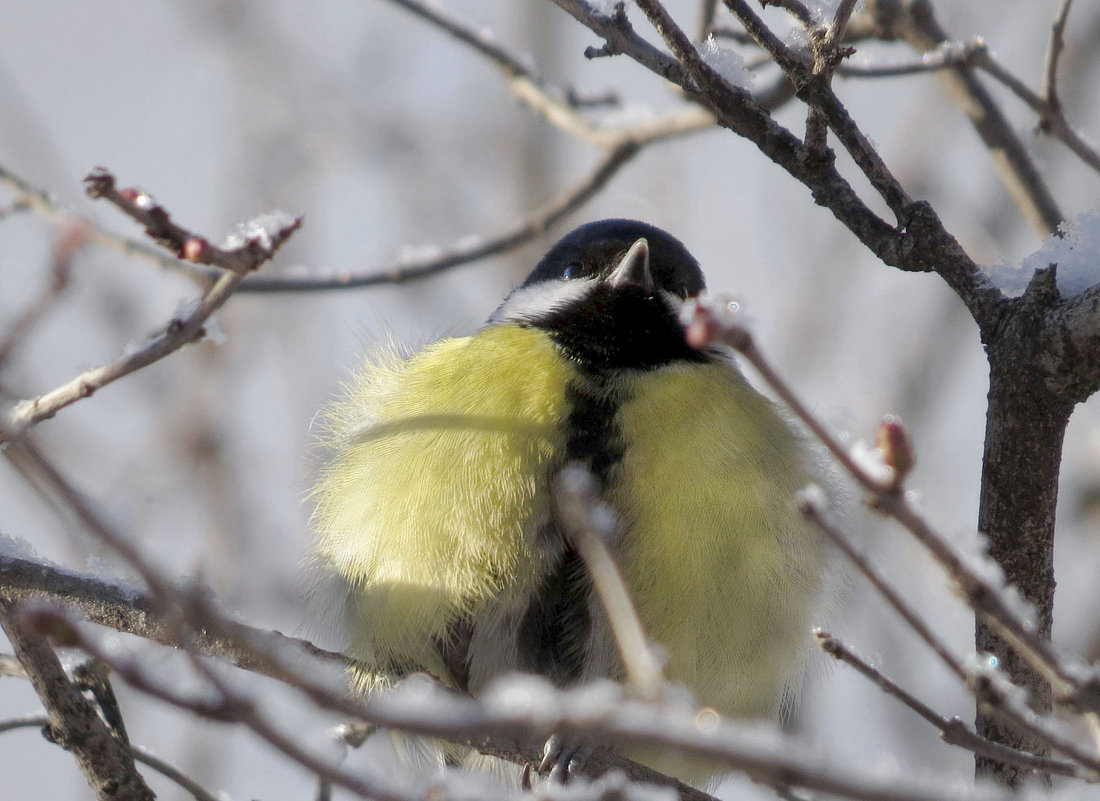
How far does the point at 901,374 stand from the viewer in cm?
652

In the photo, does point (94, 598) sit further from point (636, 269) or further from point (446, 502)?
point (636, 269)

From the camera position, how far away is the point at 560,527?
104 inches

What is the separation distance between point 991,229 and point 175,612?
5.19 meters

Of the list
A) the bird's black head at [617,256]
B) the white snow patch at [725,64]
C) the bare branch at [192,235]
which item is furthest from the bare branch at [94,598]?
the bird's black head at [617,256]

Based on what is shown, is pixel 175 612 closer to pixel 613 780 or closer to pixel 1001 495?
pixel 613 780

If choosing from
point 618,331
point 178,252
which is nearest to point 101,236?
point 618,331

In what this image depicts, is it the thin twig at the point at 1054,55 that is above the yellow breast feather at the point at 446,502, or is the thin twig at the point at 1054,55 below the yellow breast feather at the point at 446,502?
above

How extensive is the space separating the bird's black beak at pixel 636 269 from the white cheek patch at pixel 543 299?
0.36 ft

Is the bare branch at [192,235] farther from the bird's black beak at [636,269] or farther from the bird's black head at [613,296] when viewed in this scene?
the bird's black beak at [636,269]

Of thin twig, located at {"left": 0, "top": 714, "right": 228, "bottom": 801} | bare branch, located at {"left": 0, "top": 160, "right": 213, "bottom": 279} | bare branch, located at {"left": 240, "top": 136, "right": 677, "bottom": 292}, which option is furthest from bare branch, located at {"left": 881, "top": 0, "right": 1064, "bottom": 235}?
thin twig, located at {"left": 0, "top": 714, "right": 228, "bottom": 801}

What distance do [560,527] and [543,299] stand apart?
903mm

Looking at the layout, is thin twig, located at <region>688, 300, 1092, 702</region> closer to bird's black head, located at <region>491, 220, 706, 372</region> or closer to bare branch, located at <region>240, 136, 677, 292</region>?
bird's black head, located at <region>491, 220, 706, 372</region>

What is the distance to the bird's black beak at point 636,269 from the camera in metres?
3.18

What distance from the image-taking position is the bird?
8.41 ft
